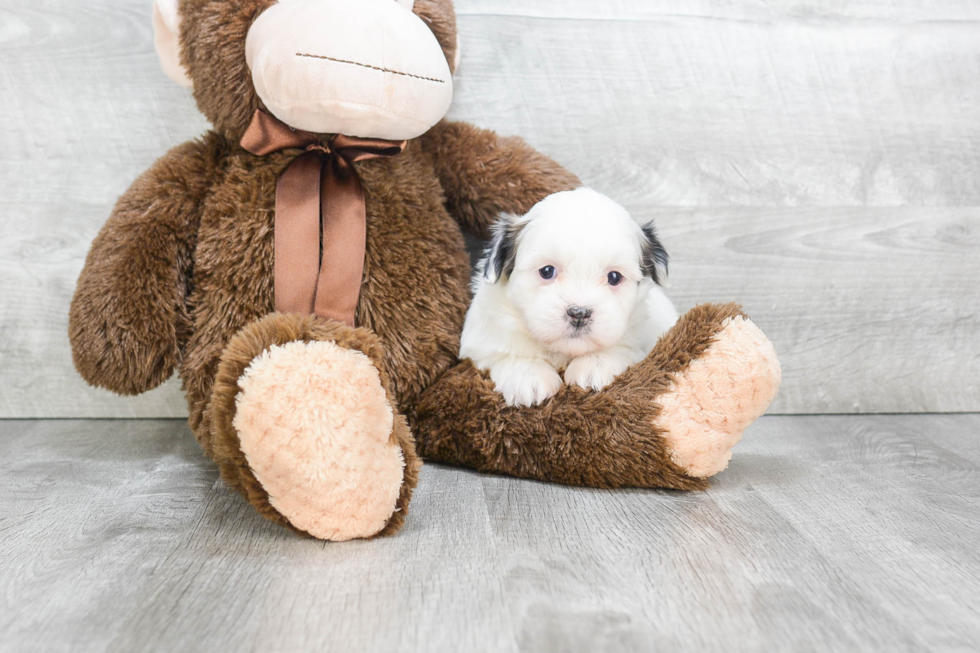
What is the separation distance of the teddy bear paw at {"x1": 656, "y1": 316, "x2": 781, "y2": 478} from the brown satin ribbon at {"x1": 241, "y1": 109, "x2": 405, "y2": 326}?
1.95 feet

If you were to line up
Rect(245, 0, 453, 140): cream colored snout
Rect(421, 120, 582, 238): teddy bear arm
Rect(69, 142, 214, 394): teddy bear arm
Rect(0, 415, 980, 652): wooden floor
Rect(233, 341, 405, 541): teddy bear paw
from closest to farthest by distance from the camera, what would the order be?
1. Rect(0, 415, 980, 652): wooden floor
2. Rect(233, 341, 405, 541): teddy bear paw
3. Rect(245, 0, 453, 140): cream colored snout
4. Rect(69, 142, 214, 394): teddy bear arm
5. Rect(421, 120, 582, 238): teddy bear arm

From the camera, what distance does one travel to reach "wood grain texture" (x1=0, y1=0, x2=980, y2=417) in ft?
5.92

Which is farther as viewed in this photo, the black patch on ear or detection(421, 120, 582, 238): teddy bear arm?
detection(421, 120, 582, 238): teddy bear arm

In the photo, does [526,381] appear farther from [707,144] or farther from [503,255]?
[707,144]

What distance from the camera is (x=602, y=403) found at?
1.39 m

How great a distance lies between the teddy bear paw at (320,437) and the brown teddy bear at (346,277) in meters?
0.02

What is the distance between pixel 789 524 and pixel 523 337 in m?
0.55

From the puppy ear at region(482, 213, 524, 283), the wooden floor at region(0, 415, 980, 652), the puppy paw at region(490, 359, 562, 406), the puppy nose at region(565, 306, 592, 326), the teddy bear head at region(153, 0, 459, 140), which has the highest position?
the teddy bear head at region(153, 0, 459, 140)

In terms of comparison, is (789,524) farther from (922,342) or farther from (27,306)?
(27,306)

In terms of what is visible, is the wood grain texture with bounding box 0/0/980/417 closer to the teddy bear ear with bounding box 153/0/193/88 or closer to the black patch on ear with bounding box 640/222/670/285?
the teddy bear ear with bounding box 153/0/193/88

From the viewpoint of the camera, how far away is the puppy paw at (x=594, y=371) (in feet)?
4.67

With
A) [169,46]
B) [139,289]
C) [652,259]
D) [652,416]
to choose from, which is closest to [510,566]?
[652,416]

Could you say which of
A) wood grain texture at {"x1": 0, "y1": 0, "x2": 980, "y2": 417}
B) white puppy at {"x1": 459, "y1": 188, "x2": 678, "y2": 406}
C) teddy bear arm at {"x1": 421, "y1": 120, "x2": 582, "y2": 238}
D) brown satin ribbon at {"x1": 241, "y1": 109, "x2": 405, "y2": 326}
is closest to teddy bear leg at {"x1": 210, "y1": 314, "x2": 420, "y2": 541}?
brown satin ribbon at {"x1": 241, "y1": 109, "x2": 405, "y2": 326}

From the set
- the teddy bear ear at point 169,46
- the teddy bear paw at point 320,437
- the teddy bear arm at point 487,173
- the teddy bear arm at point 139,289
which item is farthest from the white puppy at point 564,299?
the teddy bear ear at point 169,46
